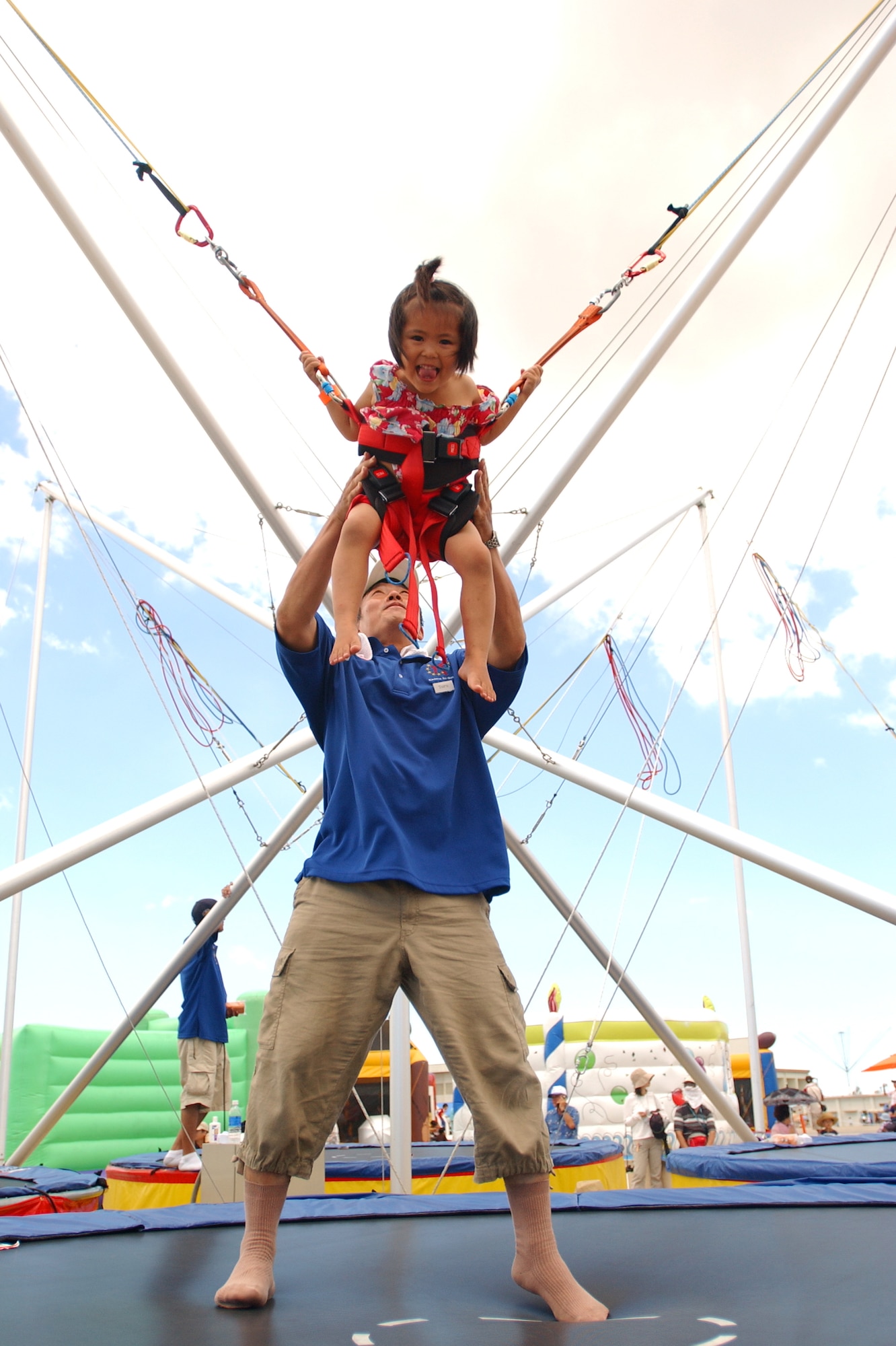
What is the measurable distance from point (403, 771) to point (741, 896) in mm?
5743

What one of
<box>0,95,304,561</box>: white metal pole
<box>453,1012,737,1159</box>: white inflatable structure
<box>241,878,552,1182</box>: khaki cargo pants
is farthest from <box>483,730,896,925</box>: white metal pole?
<box>453,1012,737,1159</box>: white inflatable structure

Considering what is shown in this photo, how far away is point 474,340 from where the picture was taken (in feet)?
7.16

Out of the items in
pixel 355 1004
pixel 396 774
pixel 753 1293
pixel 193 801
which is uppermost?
pixel 193 801

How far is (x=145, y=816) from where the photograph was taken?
4.35m

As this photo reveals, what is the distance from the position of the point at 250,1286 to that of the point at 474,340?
1.78 meters

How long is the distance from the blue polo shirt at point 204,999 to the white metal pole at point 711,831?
199 centimetres

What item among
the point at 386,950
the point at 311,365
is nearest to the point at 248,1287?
the point at 386,950

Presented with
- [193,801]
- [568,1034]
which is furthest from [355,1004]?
[568,1034]

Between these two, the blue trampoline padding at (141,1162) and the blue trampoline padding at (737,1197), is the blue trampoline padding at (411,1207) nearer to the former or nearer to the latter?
the blue trampoline padding at (737,1197)

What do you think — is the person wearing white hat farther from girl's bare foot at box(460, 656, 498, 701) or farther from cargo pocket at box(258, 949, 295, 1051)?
cargo pocket at box(258, 949, 295, 1051)

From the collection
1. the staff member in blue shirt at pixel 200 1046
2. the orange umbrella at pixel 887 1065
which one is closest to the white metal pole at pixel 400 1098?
the staff member in blue shirt at pixel 200 1046

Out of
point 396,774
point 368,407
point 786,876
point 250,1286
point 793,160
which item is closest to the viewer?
point 250,1286

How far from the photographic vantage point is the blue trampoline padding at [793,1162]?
3.89 m

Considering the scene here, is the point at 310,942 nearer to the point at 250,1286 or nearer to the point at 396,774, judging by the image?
the point at 396,774
